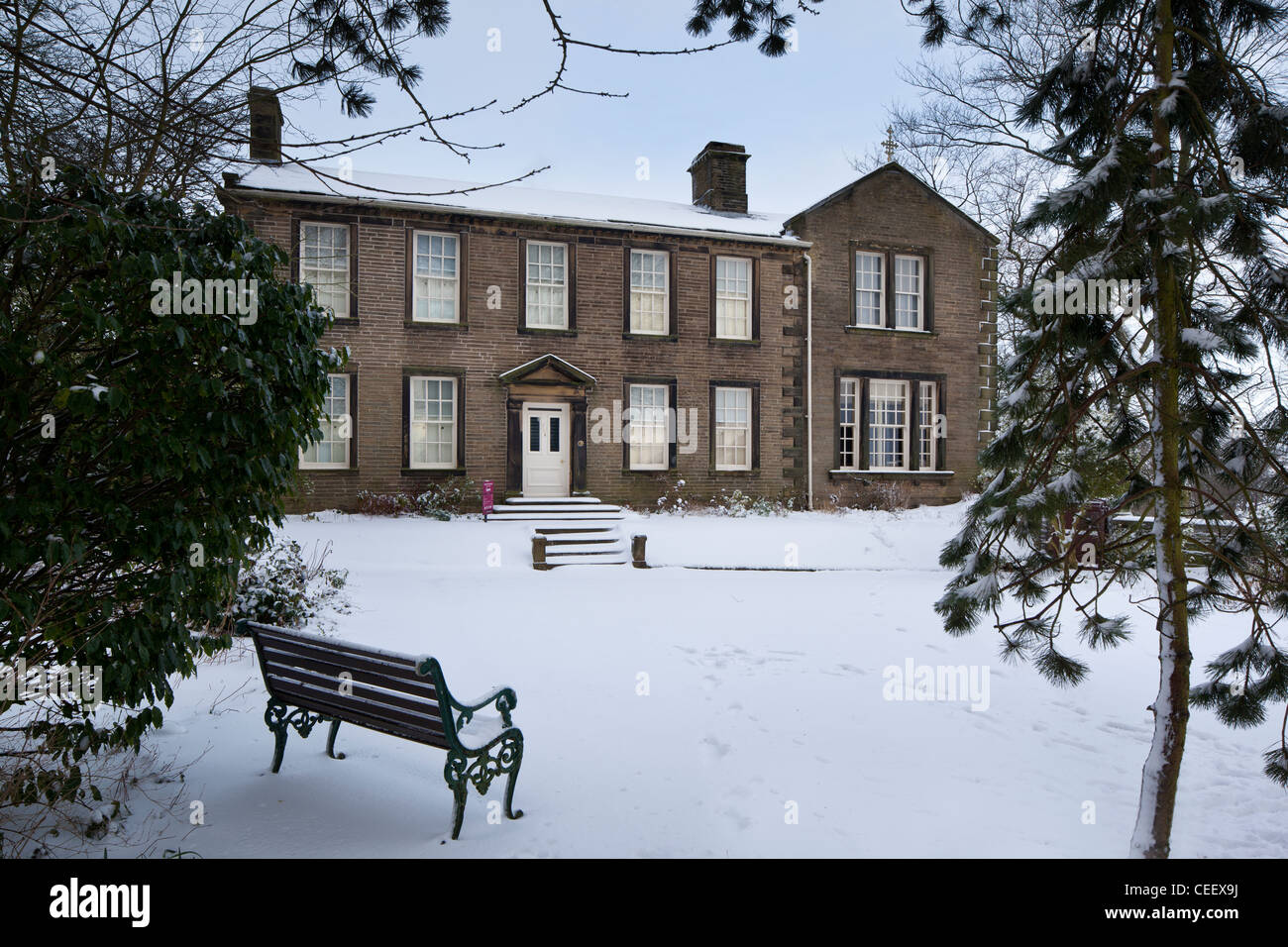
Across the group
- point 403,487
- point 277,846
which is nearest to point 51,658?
point 277,846

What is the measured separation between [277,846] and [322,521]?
1244 cm

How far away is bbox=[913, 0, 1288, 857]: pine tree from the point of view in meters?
3.62

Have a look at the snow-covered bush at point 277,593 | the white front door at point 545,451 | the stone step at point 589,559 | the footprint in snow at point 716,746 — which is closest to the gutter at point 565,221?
the white front door at point 545,451

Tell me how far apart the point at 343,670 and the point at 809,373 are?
1691 centimetres

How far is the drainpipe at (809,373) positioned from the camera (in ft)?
64.2

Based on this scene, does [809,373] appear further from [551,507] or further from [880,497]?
[551,507]

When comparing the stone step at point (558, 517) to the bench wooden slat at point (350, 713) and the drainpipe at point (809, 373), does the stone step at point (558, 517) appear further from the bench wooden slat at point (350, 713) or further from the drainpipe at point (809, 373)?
the bench wooden slat at point (350, 713)

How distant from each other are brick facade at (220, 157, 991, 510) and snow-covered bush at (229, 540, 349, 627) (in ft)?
25.8

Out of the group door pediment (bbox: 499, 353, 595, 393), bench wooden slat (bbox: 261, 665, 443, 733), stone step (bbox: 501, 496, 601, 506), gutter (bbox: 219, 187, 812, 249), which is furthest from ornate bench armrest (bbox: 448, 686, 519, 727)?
door pediment (bbox: 499, 353, 595, 393)

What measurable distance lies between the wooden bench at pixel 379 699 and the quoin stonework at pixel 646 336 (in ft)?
40.2

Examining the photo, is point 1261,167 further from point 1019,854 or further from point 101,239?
point 101,239

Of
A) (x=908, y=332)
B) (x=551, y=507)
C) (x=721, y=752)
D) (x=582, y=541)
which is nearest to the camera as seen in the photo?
(x=721, y=752)

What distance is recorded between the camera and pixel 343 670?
4238 millimetres

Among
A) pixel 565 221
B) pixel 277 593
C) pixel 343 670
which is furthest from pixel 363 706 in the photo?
pixel 565 221
